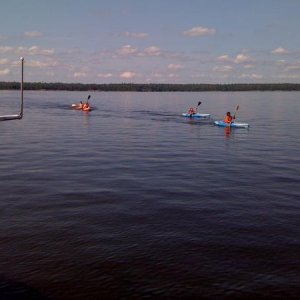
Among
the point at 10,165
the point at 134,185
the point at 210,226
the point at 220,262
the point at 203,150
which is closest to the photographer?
the point at 220,262

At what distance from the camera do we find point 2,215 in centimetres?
1498

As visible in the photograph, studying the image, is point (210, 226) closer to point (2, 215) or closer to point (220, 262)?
point (220, 262)

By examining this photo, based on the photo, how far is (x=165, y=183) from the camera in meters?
20.4

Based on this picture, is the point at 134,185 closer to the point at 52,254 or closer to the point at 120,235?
the point at 120,235

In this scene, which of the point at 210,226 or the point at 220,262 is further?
the point at 210,226

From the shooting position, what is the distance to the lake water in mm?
10289

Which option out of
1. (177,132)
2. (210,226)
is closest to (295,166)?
(210,226)

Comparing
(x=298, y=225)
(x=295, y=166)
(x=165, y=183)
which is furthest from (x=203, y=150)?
(x=298, y=225)

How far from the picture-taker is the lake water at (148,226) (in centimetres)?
1029

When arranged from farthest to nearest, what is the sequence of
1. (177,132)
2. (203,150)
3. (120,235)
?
(177,132)
(203,150)
(120,235)

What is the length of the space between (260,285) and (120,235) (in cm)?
480

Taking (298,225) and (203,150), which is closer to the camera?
(298,225)

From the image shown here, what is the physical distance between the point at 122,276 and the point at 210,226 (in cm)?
461

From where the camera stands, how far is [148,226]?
557 inches
